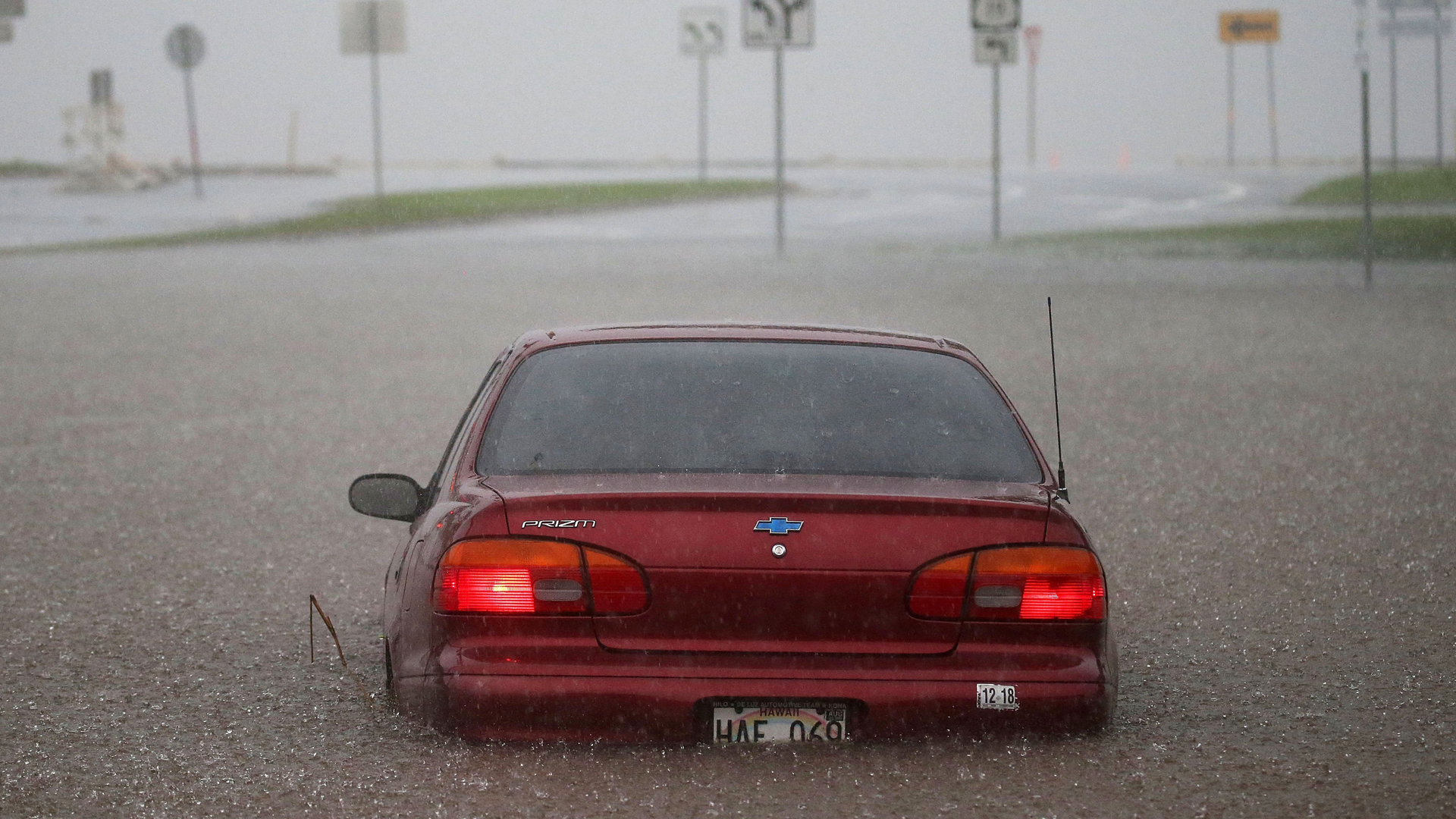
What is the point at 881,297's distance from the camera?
21875 mm

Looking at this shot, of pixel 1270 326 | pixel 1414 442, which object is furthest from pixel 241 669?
pixel 1270 326

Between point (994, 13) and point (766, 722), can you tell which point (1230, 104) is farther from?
point (766, 722)

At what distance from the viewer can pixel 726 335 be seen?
575 cm

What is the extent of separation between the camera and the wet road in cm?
507

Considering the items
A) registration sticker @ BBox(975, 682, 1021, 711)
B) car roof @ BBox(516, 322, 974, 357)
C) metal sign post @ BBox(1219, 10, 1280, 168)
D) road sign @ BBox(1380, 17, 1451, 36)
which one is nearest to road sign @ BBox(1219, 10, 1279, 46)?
metal sign post @ BBox(1219, 10, 1280, 168)

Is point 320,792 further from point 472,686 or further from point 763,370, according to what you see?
point 763,370

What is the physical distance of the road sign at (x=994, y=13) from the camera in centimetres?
2733

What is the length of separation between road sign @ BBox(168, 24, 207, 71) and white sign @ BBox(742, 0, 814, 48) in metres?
20.2

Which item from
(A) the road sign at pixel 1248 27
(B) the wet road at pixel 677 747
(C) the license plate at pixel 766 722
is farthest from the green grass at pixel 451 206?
(C) the license plate at pixel 766 722

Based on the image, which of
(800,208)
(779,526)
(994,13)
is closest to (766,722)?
(779,526)

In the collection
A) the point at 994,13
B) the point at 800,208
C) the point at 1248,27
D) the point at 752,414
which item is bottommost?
the point at 752,414

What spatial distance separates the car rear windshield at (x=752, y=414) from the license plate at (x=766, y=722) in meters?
0.60

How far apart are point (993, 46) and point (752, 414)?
75.5 ft

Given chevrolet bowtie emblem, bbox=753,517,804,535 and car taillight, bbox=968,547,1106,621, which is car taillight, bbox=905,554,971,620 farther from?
chevrolet bowtie emblem, bbox=753,517,804,535
